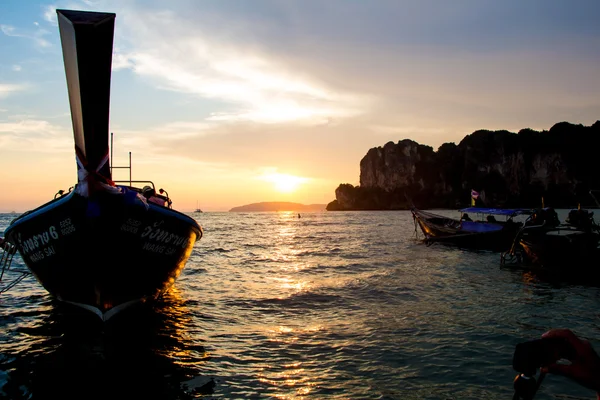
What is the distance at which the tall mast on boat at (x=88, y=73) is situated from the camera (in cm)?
544

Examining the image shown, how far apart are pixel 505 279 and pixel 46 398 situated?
50.0 feet

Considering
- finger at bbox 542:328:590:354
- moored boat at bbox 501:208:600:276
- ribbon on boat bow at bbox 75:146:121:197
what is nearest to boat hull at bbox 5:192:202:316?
ribbon on boat bow at bbox 75:146:121:197

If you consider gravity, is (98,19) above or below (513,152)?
below

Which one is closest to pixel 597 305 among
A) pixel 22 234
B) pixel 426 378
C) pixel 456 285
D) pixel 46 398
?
pixel 456 285

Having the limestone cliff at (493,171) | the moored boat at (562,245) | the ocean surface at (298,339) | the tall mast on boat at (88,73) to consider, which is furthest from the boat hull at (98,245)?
the limestone cliff at (493,171)

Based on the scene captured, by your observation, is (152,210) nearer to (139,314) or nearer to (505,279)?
(139,314)

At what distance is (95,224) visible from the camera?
745cm

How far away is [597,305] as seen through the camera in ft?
35.9

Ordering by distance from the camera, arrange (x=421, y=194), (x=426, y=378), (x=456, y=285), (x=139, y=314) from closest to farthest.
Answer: (x=426, y=378)
(x=139, y=314)
(x=456, y=285)
(x=421, y=194)

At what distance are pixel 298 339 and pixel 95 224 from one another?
4507 millimetres

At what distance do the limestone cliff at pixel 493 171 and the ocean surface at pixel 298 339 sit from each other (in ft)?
362

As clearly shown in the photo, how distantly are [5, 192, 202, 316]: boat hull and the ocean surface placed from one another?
82 centimetres

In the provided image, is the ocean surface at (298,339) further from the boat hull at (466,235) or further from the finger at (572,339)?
the boat hull at (466,235)

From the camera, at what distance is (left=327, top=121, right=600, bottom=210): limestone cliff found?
128 metres
